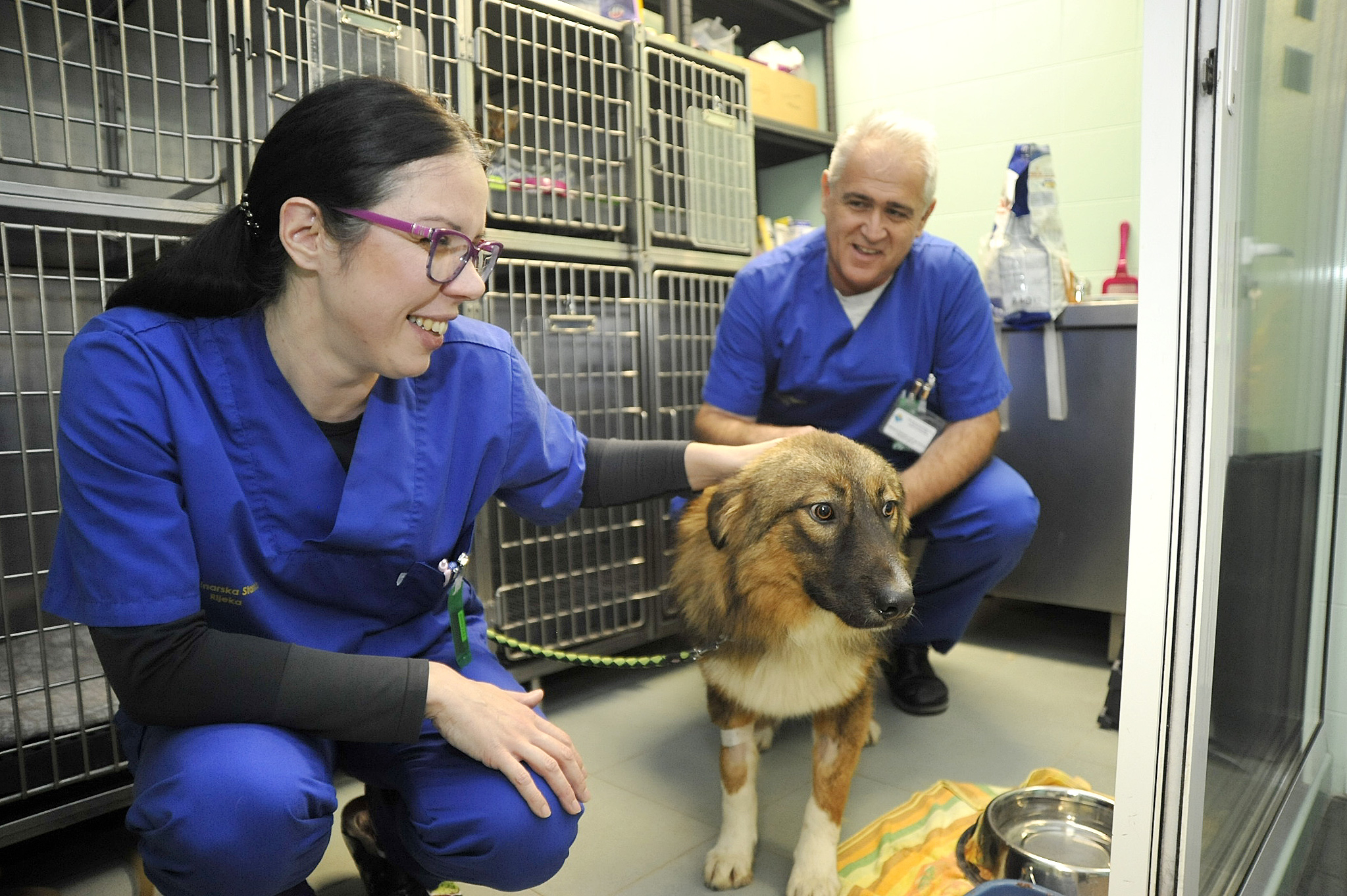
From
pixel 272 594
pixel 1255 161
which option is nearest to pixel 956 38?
pixel 1255 161

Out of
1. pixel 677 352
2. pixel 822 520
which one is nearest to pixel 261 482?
pixel 822 520

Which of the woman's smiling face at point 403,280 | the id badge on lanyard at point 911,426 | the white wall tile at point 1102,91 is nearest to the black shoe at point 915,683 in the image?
the id badge on lanyard at point 911,426

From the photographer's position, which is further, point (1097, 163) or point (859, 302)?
point (1097, 163)

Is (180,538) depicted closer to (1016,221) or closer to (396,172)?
(396,172)

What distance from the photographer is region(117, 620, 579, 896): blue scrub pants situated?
954 mm

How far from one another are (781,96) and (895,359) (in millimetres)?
1463

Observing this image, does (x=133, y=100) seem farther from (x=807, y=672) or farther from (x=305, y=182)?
(x=807, y=672)

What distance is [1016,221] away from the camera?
2.51 meters

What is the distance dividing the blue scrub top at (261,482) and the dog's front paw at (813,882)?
0.70m

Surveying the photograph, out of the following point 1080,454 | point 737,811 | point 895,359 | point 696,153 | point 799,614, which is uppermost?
point 696,153

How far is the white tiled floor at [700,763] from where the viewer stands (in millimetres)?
1513

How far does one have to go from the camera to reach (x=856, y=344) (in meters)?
2.09

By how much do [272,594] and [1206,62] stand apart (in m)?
1.20

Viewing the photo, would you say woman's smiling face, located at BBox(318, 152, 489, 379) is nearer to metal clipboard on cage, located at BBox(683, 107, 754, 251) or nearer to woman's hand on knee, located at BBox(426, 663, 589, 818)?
woman's hand on knee, located at BBox(426, 663, 589, 818)
